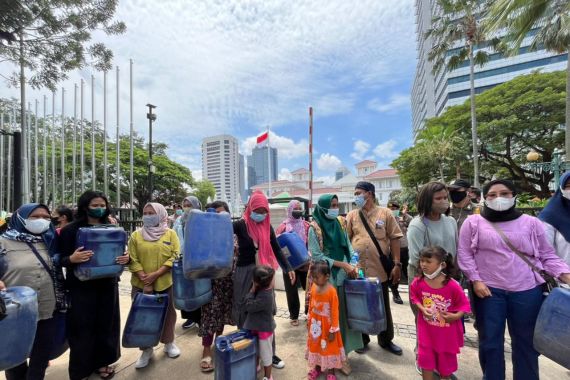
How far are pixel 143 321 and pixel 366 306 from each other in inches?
79.4

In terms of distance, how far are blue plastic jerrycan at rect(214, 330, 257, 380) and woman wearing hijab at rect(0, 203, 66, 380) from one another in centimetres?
135

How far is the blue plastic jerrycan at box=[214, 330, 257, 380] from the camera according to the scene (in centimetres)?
204

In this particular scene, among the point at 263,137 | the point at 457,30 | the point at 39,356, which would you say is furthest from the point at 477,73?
the point at 39,356

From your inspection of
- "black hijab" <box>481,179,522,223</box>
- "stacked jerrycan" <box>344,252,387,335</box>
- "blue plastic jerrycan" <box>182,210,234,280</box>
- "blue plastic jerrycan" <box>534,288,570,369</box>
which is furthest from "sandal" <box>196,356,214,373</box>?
"black hijab" <box>481,179,522,223</box>

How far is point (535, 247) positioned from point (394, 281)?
1.22 meters

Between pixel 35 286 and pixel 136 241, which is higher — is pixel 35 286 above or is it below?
below

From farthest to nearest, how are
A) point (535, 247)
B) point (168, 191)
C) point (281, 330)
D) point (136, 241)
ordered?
point (168, 191) < point (281, 330) < point (136, 241) < point (535, 247)

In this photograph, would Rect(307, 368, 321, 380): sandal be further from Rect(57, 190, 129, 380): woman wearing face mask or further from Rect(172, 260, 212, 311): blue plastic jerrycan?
Rect(57, 190, 129, 380): woman wearing face mask

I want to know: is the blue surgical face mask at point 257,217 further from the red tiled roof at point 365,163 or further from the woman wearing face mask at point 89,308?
the red tiled roof at point 365,163

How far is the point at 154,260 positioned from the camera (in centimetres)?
285

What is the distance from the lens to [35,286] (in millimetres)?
2168

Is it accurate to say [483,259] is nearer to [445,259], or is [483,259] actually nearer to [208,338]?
[445,259]

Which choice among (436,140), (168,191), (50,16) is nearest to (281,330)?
(50,16)

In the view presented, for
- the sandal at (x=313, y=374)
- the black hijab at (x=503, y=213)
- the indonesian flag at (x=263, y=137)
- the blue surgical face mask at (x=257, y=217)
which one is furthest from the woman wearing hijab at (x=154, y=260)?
the indonesian flag at (x=263, y=137)
